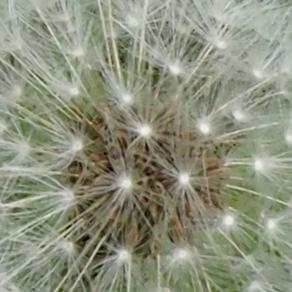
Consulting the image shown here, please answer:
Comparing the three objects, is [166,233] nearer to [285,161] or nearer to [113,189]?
[113,189]

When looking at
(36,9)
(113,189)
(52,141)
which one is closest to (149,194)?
(113,189)

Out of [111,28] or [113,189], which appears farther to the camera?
[111,28]

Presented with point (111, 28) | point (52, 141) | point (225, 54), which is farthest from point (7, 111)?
point (225, 54)

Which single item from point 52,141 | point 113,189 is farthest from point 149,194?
point 52,141

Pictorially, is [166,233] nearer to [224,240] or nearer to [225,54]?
[224,240]

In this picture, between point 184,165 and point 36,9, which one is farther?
point 36,9

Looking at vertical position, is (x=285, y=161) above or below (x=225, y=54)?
below

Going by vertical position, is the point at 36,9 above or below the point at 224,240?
above

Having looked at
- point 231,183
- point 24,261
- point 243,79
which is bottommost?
point 24,261
